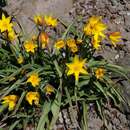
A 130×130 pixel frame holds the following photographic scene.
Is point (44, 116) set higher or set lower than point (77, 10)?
lower

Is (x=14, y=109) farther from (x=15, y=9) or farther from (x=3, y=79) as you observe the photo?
(x=15, y=9)

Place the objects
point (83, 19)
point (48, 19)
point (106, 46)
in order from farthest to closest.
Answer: point (83, 19)
point (106, 46)
point (48, 19)

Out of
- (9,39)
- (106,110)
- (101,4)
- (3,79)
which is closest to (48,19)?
(9,39)

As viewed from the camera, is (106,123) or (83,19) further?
(83,19)

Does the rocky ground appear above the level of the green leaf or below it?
above

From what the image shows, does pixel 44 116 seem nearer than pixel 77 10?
Yes

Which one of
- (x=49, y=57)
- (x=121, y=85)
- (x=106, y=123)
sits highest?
(x=49, y=57)

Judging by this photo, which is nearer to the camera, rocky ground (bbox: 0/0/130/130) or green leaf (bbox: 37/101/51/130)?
green leaf (bbox: 37/101/51/130)

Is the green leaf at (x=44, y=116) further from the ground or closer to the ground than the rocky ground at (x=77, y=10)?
closer to the ground

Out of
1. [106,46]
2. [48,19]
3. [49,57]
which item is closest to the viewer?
[48,19]

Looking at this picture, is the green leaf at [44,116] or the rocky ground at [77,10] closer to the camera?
the green leaf at [44,116]

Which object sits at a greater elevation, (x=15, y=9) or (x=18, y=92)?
(x=15, y=9)
